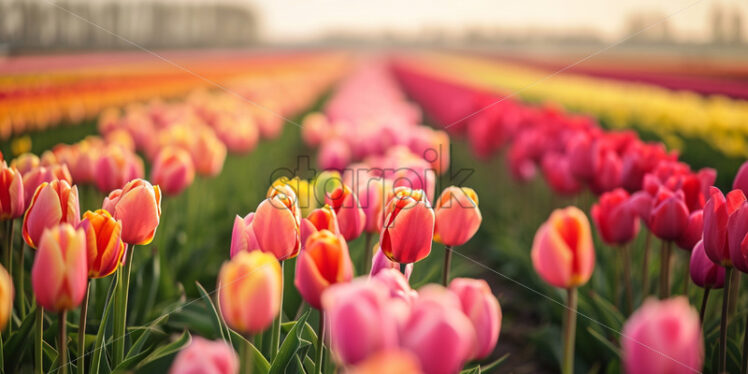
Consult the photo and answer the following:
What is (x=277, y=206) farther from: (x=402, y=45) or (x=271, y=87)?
(x=402, y=45)

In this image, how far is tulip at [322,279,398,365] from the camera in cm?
74

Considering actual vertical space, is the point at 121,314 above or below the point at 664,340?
below

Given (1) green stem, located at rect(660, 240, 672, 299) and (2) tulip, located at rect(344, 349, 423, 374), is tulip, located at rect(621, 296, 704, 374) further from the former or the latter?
(1) green stem, located at rect(660, 240, 672, 299)

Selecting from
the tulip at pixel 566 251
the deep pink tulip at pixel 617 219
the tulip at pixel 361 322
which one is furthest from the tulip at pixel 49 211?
the deep pink tulip at pixel 617 219

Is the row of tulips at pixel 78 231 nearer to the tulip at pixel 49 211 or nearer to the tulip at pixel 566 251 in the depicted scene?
the tulip at pixel 49 211

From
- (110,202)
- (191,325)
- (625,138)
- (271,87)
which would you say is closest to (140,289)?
(191,325)

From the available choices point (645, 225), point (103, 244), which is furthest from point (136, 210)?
point (645, 225)

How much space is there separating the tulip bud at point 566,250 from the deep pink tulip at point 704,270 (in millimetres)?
615

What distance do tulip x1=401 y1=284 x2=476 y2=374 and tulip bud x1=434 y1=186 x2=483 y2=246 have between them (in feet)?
2.20

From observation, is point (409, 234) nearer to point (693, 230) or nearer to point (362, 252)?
point (693, 230)

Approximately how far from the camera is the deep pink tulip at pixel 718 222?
1.36 m

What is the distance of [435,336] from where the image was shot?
0.76m

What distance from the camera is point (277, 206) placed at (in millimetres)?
1251

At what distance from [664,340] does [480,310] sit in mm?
282
